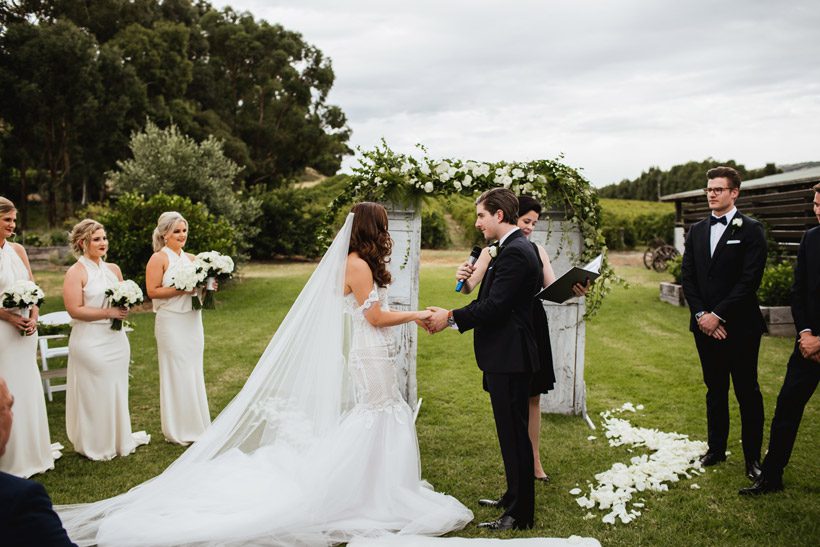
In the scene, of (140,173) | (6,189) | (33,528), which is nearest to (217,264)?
(33,528)

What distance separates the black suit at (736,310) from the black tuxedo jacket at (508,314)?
1.74m

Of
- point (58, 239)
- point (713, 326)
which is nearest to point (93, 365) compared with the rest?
point (713, 326)

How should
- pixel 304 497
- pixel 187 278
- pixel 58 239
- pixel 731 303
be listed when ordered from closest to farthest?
pixel 304 497 < pixel 731 303 < pixel 187 278 < pixel 58 239

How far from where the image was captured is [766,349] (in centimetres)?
1016

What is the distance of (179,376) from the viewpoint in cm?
613

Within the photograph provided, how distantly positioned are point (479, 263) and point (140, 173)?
15699mm

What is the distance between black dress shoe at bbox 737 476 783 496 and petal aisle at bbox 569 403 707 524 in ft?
1.19

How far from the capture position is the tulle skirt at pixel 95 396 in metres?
5.79

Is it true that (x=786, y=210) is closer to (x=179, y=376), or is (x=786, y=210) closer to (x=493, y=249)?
(x=493, y=249)

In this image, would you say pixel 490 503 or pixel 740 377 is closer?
pixel 490 503

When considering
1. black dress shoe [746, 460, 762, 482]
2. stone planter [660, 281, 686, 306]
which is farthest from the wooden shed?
black dress shoe [746, 460, 762, 482]

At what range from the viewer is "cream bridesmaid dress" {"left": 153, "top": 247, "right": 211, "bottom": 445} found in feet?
20.1

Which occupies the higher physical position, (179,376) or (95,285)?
(95,285)

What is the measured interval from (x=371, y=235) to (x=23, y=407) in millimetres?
3445
